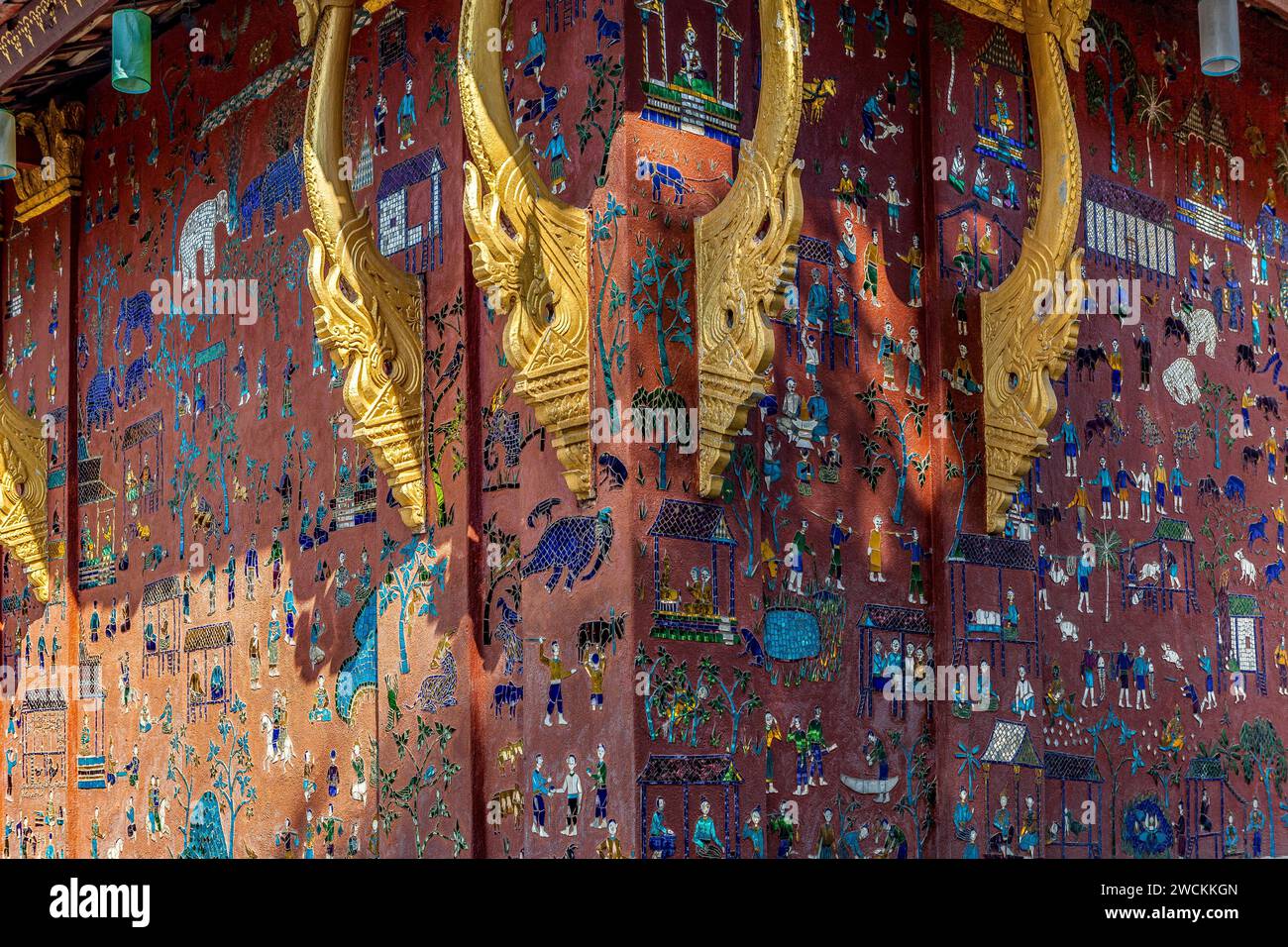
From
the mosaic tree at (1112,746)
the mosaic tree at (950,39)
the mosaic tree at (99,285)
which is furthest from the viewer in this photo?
the mosaic tree at (99,285)

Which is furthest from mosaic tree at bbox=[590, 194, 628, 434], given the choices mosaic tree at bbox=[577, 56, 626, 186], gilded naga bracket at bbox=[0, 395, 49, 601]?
gilded naga bracket at bbox=[0, 395, 49, 601]

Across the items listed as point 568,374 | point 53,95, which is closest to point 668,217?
point 568,374

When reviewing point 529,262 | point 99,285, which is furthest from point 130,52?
point 99,285

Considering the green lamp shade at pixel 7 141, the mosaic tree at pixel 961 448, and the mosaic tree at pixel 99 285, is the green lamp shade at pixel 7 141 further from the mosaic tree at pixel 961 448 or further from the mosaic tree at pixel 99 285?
the mosaic tree at pixel 961 448

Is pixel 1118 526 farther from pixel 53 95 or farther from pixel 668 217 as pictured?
pixel 53 95

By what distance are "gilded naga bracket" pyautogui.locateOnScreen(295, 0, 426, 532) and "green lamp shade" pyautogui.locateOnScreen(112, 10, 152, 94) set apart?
70 cm

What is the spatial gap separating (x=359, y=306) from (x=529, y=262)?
1.20m

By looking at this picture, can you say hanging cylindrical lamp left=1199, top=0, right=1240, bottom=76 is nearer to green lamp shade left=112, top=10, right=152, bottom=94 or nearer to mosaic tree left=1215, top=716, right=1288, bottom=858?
mosaic tree left=1215, top=716, right=1288, bottom=858

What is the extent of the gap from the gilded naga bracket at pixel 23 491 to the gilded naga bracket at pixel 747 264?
541 cm

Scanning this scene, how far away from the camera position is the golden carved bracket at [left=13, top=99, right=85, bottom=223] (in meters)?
10.4

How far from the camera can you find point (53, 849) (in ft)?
31.9

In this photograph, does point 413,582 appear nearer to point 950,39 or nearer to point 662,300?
point 662,300

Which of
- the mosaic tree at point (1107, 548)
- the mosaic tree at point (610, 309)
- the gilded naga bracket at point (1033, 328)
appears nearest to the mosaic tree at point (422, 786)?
the mosaic tree at point (610, 309)

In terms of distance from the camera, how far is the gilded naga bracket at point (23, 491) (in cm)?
1033
